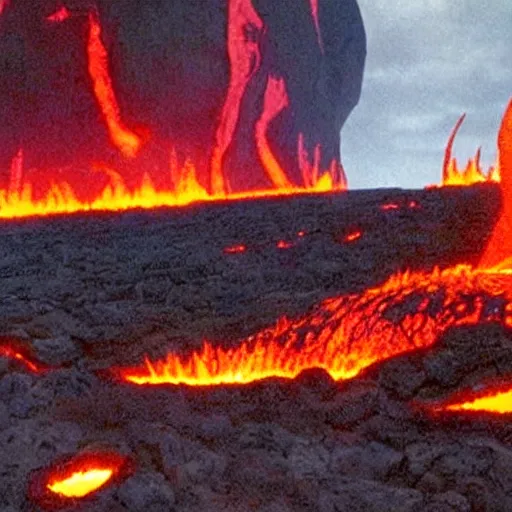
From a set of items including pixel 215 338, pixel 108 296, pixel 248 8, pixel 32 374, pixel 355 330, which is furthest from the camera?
pixel 248 8

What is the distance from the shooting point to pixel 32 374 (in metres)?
5.34

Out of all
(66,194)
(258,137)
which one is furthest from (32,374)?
(258,137)

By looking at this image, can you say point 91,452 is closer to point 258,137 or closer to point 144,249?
point 144,249

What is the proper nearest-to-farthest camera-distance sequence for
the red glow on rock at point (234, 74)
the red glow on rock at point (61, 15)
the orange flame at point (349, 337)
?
1. the orange flame at point (349, 337)
2. the red glow on rock at point (61, 15)
3. the red glow on rock at point (234, 74)

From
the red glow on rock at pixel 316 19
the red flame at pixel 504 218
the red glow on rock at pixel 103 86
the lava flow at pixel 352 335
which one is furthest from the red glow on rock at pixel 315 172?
the lava flow at pixel 352 335

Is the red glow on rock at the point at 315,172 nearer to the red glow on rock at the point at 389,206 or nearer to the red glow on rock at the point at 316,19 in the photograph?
the red glow on rock at the point at 316,19

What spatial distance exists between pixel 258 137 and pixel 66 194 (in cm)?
342

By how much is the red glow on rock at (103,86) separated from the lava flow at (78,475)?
9533 millimetres

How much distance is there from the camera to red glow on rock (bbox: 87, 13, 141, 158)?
44.1ft

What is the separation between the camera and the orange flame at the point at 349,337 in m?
5.55

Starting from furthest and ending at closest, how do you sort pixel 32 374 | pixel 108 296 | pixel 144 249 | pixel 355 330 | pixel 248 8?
1. pixel 248 8
2. pixel 144 249
3. pixel 108 296
4. pixel 355 330
5. pixel 32 374

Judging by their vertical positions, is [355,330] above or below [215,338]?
below

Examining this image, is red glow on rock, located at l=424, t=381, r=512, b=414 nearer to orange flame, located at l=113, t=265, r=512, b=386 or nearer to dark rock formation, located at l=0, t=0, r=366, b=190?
orange flame, located at l=113, t=265, r=512, b=386

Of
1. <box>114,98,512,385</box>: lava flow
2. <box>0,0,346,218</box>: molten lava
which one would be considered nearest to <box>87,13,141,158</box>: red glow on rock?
<box>0,0,346,218</box>: molten lava
